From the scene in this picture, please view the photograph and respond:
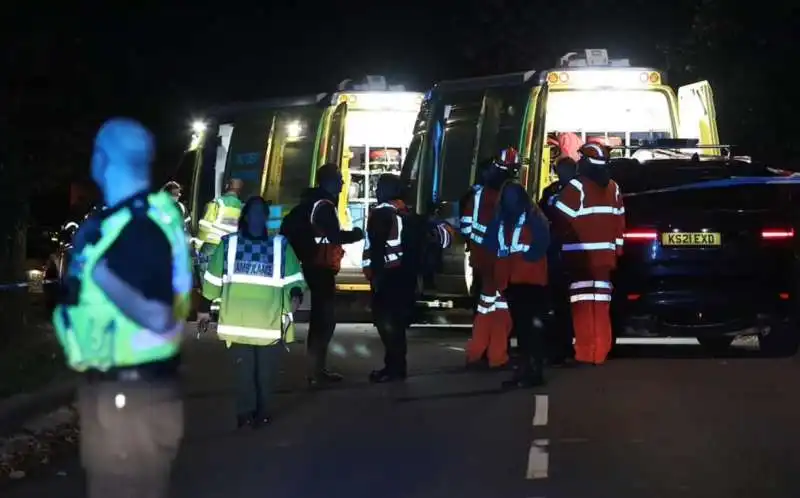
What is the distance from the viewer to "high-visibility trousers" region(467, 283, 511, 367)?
40.2 feet

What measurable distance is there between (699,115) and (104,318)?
34.9 feet

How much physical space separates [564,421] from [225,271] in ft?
8.59

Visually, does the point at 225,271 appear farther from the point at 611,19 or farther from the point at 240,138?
the point at 611,19

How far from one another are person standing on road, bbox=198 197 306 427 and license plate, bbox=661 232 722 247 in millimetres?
3952

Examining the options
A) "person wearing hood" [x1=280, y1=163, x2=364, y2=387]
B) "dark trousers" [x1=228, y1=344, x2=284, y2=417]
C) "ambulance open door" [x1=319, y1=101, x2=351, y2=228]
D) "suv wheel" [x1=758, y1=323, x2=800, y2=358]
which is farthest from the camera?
"ambulance open door" [x1=319, y1=101, x2=351, y2=228]

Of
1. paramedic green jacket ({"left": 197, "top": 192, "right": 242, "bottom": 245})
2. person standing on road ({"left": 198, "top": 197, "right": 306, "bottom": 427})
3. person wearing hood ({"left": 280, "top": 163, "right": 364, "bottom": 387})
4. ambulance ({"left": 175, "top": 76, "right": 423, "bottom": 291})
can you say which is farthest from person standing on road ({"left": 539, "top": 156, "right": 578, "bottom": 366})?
ambulance ({"left": 175, "top": 76, "right": 423, "bottom": 291})

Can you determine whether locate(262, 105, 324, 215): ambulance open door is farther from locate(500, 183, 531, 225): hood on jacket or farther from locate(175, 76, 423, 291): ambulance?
locate(500, 183, 531, 225): hood on jacket

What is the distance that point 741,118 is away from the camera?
2305cm

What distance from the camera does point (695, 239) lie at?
476 inches

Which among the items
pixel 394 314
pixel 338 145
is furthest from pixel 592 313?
pixel 338 145

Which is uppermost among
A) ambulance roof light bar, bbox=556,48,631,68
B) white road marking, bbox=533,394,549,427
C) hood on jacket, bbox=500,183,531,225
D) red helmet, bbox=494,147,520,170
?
ambulance roof light bar, bbox=556,48,631,68

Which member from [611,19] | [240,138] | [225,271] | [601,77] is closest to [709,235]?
[601,77]

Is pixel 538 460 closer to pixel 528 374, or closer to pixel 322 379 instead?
pixel 528 374

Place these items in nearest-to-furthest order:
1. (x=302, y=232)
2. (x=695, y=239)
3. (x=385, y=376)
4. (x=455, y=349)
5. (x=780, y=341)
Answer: (x=302, y=232) → (x=385, y=376) → (x=695, y=239) → (x=780, y=341) → (x=455, y=349)
